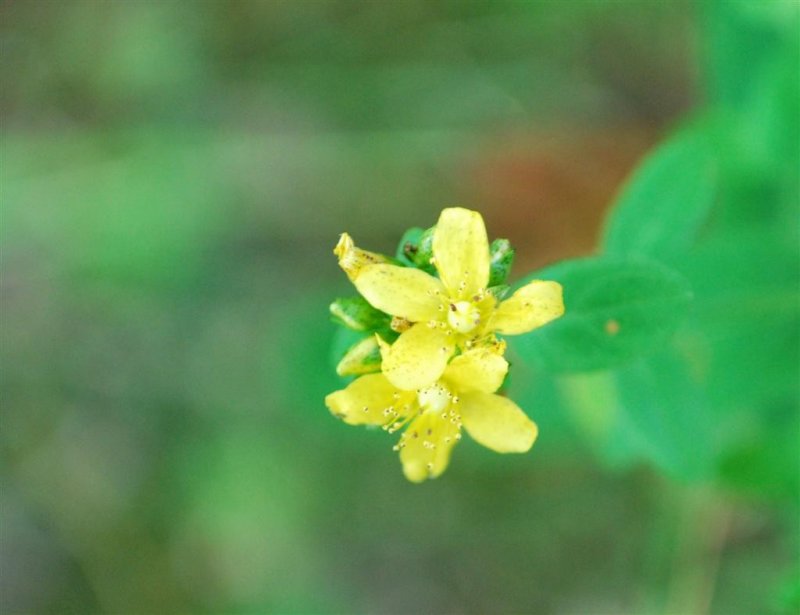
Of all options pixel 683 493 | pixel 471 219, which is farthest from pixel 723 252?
pixel 683 493

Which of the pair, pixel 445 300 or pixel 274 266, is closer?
pixel 445 300

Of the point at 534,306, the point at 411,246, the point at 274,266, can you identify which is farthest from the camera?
the point at 274,266

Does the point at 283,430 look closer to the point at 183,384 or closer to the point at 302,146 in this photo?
the point at 183,384

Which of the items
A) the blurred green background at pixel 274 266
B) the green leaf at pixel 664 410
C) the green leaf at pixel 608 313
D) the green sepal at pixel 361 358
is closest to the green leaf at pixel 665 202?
the green leaf at pixel 664 410

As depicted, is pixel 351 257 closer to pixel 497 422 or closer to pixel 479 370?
pixel 479 370

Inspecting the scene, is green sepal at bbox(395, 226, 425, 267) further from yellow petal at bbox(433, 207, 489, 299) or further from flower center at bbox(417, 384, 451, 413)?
flower center at bbox(417, 384, 451, 413)

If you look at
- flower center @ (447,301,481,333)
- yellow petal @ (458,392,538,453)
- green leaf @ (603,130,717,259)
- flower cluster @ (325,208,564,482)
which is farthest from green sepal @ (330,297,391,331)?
green leaf @ (603,130,717,259)

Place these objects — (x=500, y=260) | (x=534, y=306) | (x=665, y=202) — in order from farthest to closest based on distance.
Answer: (x=665, y=202)
(x=500, y=260)
(x=534, y=306)

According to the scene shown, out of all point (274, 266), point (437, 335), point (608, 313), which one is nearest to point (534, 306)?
point (437, 335)
